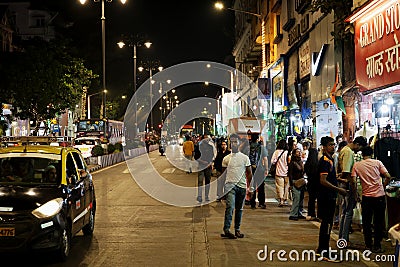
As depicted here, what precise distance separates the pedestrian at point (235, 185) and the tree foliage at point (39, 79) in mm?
33339

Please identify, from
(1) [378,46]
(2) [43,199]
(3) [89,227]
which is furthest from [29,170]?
(1) [378,46]

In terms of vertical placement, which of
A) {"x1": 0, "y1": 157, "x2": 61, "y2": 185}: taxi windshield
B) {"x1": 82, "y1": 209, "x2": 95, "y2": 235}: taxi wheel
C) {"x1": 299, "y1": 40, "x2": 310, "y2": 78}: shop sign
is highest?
{"x1": 299, "y1": 40, "x2": 310, "y2": 78}: shop sign

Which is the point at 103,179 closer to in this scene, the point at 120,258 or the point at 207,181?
the point at 207,181

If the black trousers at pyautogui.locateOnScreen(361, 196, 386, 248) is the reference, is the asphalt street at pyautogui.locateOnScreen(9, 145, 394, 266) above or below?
below

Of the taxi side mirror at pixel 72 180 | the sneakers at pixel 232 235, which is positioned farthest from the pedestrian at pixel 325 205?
the taxi side mirror at pixel 72 180

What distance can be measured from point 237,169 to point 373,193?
2.48m

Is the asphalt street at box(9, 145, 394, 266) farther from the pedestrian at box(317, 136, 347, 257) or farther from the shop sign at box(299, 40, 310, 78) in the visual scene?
the shop sign at box(299, 40, 310, 78)

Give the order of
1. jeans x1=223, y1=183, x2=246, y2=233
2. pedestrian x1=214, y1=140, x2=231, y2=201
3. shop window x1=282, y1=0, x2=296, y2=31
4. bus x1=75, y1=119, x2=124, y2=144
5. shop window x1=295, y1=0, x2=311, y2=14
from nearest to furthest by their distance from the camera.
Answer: jeans x1=223, y1=183, x2=246, y2=233 → pedestrian x1=214, y1=140, x2=231, y2=201 → shop window x1=295, y1=0, x2=311, y2=14 → shop window x1=282, y1=0, x2=296, y2=31 → bus x1=75, y1=119, x2=124, y2=144

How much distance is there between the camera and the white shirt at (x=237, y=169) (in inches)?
426

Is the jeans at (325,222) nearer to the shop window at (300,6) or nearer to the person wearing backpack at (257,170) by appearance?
the person wearing backpack at (257,170)

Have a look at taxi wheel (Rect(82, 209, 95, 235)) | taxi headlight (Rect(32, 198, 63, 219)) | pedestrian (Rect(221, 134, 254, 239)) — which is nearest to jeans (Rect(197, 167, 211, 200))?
pedestrian (Rect(221, 134, 254, 239))

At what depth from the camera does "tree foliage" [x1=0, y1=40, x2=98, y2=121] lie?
1654 inches

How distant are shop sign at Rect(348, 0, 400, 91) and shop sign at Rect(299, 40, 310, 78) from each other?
906 cm

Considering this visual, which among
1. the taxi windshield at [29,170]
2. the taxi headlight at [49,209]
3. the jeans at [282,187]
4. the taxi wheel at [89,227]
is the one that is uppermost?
the taxi windshield at [29,170]
